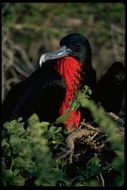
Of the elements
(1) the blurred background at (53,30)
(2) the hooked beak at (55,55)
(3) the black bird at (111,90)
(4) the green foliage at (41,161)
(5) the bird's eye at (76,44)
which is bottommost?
(4) the green foliage at (41,161)

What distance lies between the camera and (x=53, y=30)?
7422 millimetres

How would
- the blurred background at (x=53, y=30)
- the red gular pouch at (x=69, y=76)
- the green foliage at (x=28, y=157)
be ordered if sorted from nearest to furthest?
the green foliage at (x=28, y=157), the red gular pouch at (x=69, y=76), the blurred background at (x=53, y=30)

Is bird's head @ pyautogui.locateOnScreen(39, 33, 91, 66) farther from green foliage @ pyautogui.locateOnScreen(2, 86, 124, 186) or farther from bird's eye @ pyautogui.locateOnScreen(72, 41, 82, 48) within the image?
green foliage @ pyautogui.locateOnScreen(2, 86, 124, 186)

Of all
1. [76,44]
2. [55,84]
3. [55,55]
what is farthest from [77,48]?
[55,84]

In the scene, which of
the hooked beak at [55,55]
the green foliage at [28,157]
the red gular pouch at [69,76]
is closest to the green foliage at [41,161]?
the green foliage at [28,157]

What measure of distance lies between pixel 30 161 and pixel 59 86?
64.9 inches

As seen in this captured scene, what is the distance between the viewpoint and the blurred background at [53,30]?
7312mm

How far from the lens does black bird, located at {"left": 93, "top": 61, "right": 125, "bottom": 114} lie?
4848 mm

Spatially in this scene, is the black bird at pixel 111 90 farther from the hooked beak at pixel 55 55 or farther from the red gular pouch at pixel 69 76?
the hooked beak at pixel 55 55

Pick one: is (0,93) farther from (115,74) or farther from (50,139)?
(50,139)

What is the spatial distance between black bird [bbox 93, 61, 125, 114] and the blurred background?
2.30m

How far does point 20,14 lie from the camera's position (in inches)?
301

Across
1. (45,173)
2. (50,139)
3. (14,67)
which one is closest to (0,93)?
(14,67)

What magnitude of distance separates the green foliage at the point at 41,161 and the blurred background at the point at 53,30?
3614mm
